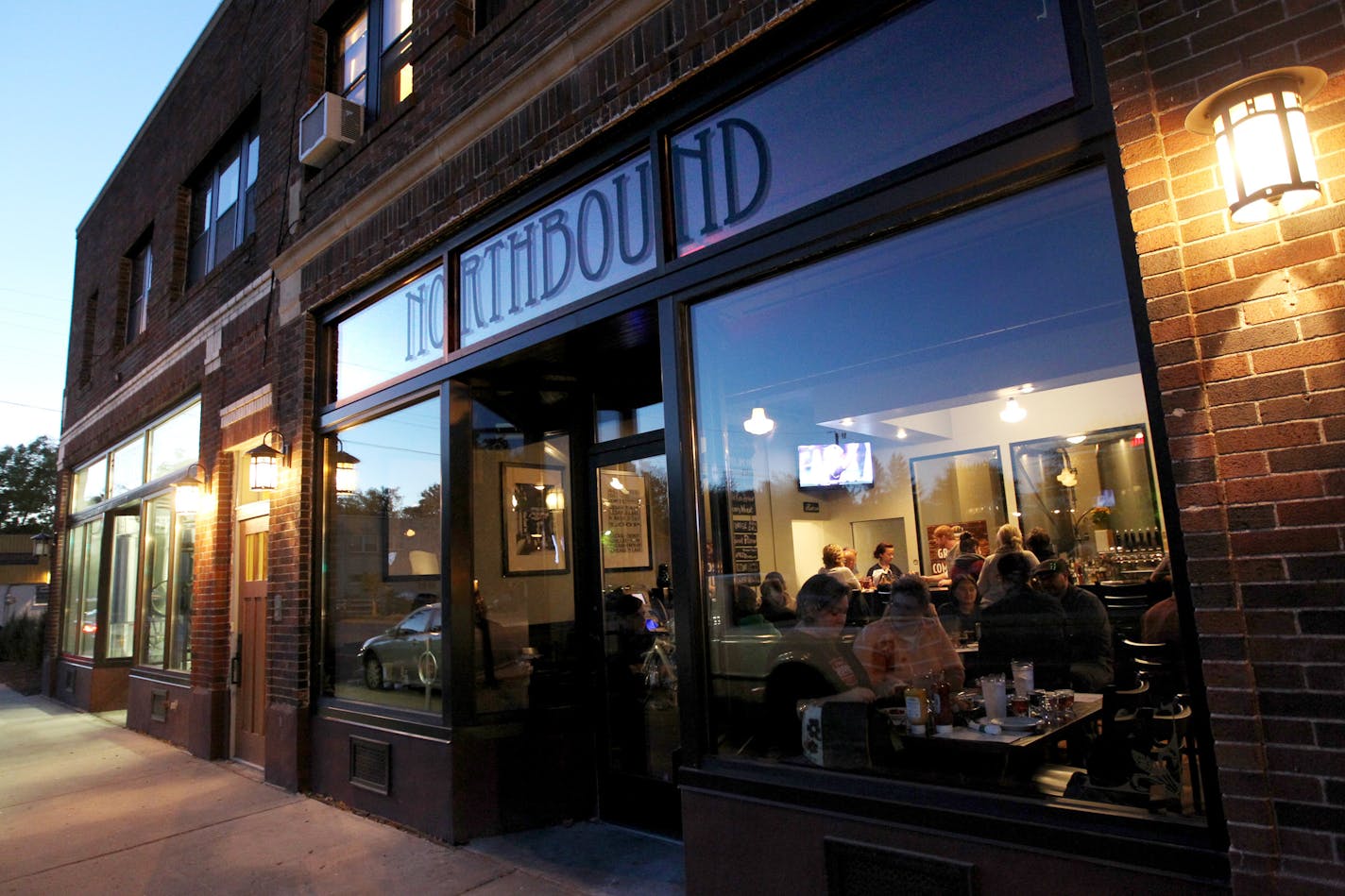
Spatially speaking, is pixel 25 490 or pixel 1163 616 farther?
pixel 25 490

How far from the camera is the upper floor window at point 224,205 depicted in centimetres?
914

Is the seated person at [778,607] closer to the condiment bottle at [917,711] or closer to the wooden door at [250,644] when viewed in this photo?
the condiment bottle at [917,711]

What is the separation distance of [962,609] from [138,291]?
509 inches

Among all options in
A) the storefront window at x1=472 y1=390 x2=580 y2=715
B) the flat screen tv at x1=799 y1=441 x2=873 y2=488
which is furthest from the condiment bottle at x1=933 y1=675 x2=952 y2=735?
the storefront window at x1=472 y1=390 x2=580 y2=715

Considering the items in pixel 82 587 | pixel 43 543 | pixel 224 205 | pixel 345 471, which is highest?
pixel 224 205

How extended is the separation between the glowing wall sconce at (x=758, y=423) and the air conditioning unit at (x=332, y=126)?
465 centimetres

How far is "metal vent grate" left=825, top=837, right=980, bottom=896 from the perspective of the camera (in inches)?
115

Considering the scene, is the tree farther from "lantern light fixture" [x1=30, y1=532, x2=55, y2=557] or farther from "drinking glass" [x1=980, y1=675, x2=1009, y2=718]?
"drinking glass" [x1=980, y1=675, x2=1009, y2=718]

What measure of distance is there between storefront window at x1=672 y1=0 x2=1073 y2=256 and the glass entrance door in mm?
1837

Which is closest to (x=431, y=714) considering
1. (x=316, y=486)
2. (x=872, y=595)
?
(x=316, y=486)

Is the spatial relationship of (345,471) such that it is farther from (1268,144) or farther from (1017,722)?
(1268,144)

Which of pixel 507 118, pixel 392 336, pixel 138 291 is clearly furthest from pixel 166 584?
pixel 507 118

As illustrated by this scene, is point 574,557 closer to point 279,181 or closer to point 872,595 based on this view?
point 872,595

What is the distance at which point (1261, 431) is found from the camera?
7.87ft
